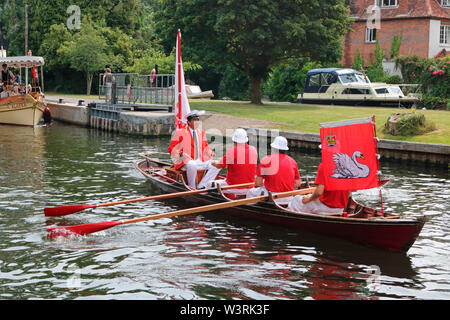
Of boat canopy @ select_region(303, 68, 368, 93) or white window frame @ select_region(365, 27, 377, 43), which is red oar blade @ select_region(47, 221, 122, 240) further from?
white window frame @ select_region(365, 27, 377, 43)

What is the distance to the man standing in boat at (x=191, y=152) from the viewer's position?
1285cm

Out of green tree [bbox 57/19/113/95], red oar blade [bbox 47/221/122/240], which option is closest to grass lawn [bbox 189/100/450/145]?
red oar blade [bbox 47/221/122/240]

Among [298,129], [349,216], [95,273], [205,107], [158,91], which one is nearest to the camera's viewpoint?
[95,273]

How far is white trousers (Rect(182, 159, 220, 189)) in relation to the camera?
41.8 ft

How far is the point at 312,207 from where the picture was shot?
10227 mm

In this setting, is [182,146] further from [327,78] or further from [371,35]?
[371,35]

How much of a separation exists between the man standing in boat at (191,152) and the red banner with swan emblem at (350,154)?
4.01 metres

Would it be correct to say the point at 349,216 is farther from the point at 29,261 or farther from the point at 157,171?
the point at 157,171

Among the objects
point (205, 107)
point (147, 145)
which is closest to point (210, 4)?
point (205, 107)

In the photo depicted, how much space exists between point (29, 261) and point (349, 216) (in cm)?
528

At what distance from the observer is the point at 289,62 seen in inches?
1336

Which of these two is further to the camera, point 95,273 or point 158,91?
point 158,91

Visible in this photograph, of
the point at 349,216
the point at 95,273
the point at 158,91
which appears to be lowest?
the point at 95,273

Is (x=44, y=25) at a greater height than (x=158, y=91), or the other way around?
(x=44, y=25)
